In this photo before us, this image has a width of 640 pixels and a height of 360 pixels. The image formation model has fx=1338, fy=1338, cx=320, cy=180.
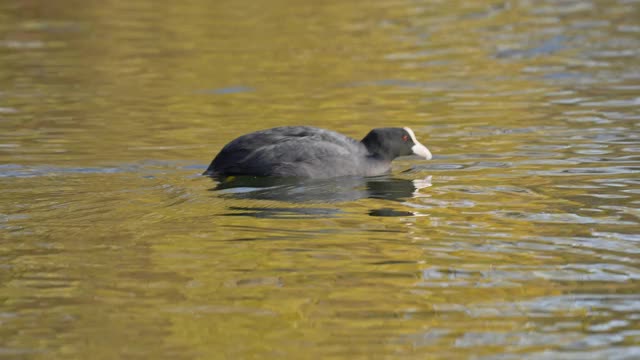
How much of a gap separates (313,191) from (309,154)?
57 centimetres

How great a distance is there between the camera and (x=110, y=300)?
7195mm

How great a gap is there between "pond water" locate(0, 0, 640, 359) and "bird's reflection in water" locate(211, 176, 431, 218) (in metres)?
0.03

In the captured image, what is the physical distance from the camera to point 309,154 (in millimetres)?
10758

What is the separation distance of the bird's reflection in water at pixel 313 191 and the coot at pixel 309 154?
8 cm

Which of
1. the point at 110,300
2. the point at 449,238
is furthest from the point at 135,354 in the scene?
the point at 449,238

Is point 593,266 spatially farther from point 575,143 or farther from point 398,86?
point 398,86

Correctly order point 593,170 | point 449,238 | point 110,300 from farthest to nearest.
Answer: point 593,170
point 449,238
point 110,300

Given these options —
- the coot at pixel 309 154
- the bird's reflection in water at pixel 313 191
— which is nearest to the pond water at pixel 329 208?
the bird's reflection in water at pixel 313 191

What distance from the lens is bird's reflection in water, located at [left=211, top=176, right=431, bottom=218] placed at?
31.0ft

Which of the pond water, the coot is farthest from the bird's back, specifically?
the pond water

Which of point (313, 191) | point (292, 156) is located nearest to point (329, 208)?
point (313, 191)

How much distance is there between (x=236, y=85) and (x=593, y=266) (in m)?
9.84

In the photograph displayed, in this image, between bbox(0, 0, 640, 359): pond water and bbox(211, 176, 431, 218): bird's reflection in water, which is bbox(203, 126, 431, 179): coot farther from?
bbox(0, 0, 640, 359): pond water

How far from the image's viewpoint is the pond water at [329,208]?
6.63 metres
